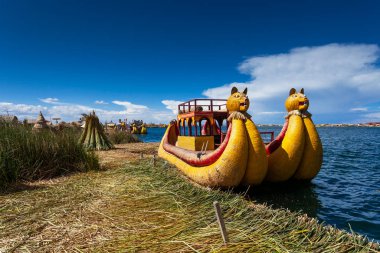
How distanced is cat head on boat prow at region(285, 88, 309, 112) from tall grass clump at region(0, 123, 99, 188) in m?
8.35

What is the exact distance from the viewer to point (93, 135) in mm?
19578

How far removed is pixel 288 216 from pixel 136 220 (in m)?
3.20

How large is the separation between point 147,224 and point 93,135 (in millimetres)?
15708

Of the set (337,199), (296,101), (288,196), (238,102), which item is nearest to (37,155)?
(238,102)

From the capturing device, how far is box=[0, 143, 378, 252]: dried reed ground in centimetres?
436

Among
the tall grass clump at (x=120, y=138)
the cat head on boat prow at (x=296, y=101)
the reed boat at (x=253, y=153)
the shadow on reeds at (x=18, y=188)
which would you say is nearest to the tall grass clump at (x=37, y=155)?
the shadow on reeds at (x=18, y=188)

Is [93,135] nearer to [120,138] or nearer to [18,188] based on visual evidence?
[120,138]

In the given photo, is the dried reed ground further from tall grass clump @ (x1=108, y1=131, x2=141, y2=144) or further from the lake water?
tall grass clump @ (x1=108, y1=131, x2=141, y2=144)

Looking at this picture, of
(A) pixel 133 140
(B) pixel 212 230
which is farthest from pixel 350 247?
(A) pixel 133 140

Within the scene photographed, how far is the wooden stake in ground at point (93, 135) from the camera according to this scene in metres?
19.2

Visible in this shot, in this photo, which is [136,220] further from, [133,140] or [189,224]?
[133,140]

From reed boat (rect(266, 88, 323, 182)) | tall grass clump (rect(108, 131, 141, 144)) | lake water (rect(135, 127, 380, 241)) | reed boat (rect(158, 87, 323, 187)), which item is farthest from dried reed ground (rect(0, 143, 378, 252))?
tall grass clump (rect(108, 131, 141, 144))

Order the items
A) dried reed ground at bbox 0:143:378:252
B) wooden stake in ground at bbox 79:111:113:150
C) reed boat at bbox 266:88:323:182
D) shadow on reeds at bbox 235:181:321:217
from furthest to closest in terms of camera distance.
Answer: wooden stake in ground at bbox 79:111:113:150 < reed boat at bbox 266:88:323:182 < shadow on reeds at bbox 235:181:321:217 < dried reed ground at bbox 0:143:378:252

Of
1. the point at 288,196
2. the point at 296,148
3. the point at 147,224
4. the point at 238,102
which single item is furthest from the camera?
the point at 288,196
